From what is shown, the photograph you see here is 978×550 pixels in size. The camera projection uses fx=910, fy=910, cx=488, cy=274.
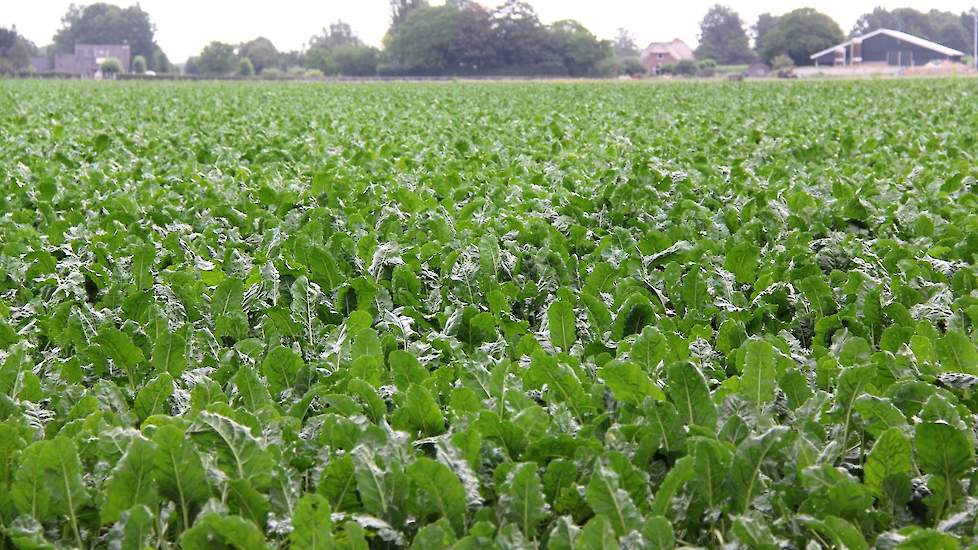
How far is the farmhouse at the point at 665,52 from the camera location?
11638 centimetres

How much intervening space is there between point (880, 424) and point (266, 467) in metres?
1.31

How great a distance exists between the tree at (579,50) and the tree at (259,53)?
3926 cm

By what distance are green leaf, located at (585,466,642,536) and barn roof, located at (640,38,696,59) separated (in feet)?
399

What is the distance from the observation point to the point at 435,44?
8862 cm

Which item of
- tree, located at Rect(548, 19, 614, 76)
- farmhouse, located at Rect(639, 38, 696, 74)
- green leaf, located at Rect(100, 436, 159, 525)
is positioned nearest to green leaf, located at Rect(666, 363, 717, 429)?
green leaf, located at Rect(100, 436, 159, 525)

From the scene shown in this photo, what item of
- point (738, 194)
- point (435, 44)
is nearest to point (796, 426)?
point (738, 194)

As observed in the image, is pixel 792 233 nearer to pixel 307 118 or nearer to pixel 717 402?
pixel 717 402

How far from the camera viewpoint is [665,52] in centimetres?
11862

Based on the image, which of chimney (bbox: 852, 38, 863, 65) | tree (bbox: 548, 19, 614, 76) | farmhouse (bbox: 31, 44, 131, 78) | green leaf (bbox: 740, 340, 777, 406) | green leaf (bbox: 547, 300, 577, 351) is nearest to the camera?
green leaf (bbox: 740, 340, 777, 406)

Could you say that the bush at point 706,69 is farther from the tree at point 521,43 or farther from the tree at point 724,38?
the tree at point 724,38

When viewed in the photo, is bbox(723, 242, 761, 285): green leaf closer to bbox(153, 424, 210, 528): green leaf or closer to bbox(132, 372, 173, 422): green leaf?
bbox(132, 372, 173, 422): green leaf

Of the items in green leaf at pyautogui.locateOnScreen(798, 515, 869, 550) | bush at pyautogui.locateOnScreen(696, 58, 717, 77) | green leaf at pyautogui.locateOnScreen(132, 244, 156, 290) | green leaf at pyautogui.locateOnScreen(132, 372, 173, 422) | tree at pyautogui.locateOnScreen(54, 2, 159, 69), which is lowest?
green leaf at pyautogui.locateOnScreen(798, 515, 869, 550)

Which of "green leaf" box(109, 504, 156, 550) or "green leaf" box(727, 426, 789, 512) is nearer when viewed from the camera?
"green leaf" box(109, 504, 156, 550)

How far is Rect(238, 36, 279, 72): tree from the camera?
364ft
